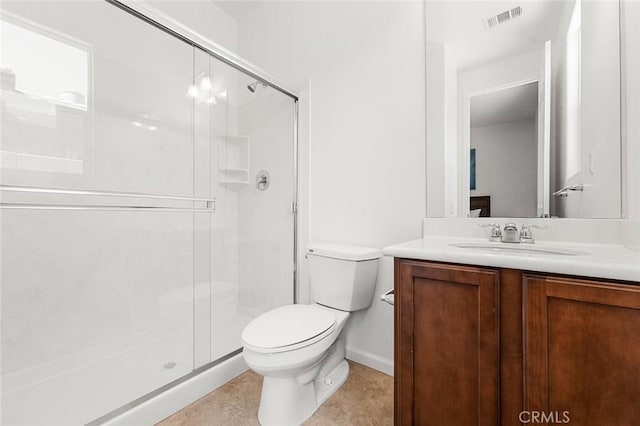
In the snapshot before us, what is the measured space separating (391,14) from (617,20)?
959 millimetres

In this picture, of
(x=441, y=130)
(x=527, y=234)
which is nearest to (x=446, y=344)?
(x=527, y=234)

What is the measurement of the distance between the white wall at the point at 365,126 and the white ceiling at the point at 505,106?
0.26 metres

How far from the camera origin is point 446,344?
870 mm

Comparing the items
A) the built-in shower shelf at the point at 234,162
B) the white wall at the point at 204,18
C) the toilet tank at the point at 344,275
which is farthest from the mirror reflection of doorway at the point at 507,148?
the white wall at the point at 204,18

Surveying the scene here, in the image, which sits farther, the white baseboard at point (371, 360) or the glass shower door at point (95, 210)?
the white baseboard at point (371, 360)

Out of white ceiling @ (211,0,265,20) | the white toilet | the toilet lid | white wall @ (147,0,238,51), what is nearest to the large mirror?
the white toilet

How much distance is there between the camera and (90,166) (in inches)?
54.2

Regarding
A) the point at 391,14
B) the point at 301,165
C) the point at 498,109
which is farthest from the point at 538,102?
the point at 301,165

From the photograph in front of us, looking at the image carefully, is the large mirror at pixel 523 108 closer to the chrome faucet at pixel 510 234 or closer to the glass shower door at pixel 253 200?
the chrome faucet at pixel 510 234

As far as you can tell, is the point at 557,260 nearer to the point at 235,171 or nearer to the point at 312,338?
the point at 312,338

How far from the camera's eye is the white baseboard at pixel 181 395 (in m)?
1.16

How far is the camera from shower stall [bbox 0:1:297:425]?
1.24 meters

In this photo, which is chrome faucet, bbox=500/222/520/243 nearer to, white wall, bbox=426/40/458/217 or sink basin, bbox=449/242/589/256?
sink basin, bbox=449/242/589/256

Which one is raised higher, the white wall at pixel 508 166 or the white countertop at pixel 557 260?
the white wall at pixel 508 166
